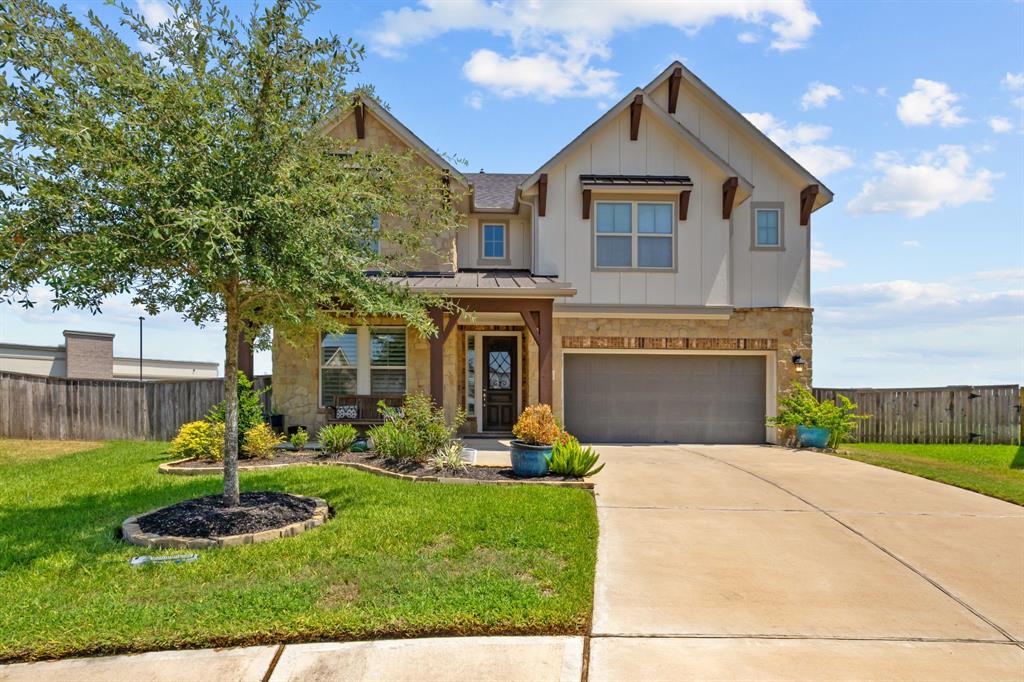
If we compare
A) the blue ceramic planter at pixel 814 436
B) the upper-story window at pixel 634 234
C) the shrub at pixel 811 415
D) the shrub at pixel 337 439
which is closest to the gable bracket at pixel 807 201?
the upper-story window at pixel 634 234

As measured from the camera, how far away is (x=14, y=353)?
1986cm

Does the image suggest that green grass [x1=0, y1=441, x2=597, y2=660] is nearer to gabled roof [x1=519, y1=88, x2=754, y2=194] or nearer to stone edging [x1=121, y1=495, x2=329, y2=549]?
stone edging [x1=121, y1=495, x2=329, y2=549]

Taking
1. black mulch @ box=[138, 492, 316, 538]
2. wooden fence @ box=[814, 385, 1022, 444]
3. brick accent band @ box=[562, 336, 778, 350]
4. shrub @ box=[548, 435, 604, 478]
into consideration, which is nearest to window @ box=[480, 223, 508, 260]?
brick accent band @ box=[562, 336, 778, 350]

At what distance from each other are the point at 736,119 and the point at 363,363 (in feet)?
35.3

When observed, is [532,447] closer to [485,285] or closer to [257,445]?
[485,285]

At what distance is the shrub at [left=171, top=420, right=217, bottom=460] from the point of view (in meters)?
10.4

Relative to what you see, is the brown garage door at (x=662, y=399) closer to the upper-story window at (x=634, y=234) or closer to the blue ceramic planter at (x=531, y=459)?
the upper-story window at (x=634, y=234)

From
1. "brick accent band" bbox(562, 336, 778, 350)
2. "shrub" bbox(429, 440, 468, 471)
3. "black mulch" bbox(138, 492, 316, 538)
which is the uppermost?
"brick accent band" bbox(562, 336, 778, 350)

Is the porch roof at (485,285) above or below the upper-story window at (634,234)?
below

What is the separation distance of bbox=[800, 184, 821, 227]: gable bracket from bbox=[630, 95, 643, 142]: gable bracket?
171 inches

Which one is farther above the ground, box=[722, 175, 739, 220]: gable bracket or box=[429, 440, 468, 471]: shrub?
box=[722, 175, 739, 220]: gable bracket

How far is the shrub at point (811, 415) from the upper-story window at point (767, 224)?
3559 mm

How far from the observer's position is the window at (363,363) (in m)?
13.3

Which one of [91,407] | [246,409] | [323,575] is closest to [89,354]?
[91,407]
